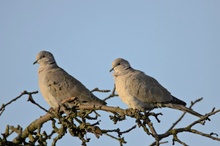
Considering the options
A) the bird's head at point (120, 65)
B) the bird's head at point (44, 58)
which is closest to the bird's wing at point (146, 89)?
the bird's head at point (120, 65)

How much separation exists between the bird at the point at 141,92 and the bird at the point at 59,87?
45 cm

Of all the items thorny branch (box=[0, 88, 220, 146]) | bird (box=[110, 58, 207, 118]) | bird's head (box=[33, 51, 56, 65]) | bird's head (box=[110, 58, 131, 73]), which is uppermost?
bird's head (box=[33, 51, 56, 65])

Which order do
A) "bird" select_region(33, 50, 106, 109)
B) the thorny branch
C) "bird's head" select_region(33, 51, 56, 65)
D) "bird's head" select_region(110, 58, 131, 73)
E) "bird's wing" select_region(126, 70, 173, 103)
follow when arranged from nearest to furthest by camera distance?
1. the thorny branch
2. "bird's wing" select_region(126, 70, 173, 103)
3. "bird" select_region(33, 50, 106, 109)
4. "bird's head" select_region(110, 58, 131, 73)
5. "bird's head" select_region(33, 51, 56, 65)

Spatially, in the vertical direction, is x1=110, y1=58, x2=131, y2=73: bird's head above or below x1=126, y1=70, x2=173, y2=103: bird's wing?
above

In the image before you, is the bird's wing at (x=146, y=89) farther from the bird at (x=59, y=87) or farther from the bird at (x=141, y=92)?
the bird at (x=59, y=87)

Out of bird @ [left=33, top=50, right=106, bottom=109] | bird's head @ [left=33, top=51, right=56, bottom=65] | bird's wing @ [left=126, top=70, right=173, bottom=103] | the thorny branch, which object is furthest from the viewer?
bird's head @ [left=33, top=51, right=56, bottom=65]

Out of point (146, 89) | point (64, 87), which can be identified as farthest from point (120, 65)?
point (64, 87)

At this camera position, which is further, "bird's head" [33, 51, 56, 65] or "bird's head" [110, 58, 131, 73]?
"bird's head" [33, 51, 56, 65]

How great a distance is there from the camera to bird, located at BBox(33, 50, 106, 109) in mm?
7961

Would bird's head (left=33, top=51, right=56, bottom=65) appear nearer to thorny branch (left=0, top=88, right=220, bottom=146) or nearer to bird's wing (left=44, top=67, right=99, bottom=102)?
bird's wing (left=44, top=67, right=99, bottom=102)

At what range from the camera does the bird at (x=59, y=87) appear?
796 cm

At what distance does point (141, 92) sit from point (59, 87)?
138cm

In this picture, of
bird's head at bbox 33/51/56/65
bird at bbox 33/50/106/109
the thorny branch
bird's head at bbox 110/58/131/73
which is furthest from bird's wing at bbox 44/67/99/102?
the thorny branch

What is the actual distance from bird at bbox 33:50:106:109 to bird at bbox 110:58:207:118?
1.49ft
